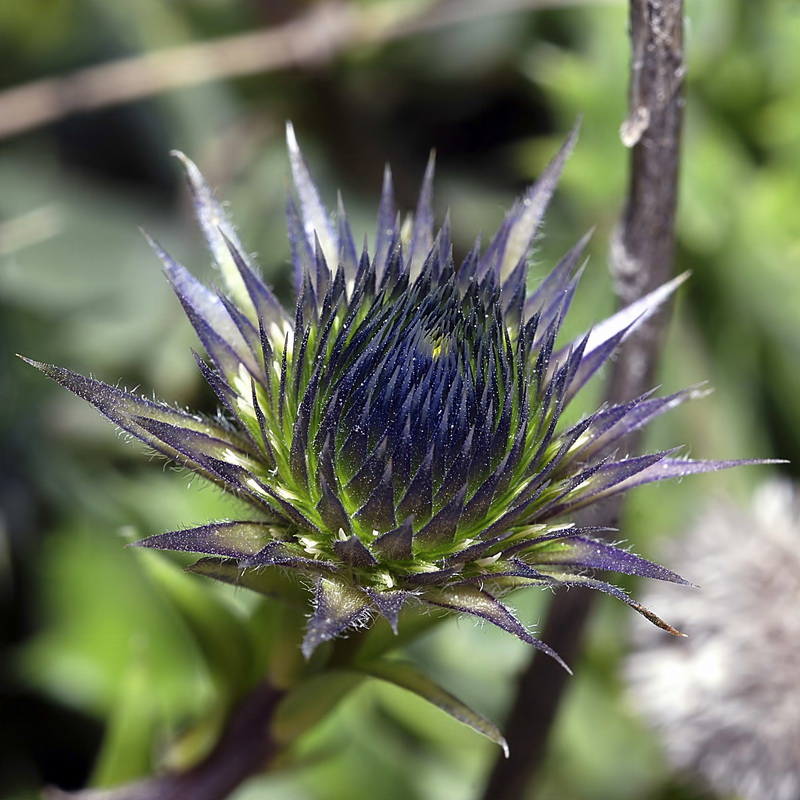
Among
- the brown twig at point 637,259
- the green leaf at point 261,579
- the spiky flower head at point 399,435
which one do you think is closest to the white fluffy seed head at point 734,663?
the brown twig at point 637,259

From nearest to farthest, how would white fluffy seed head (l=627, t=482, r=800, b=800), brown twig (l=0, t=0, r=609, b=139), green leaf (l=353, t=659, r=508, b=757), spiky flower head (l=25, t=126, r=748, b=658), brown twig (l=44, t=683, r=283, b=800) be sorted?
spiky flower head (l=25, t=126, r=748, b=658), green leaf (l=353, t=659, r=508, b=757), brown twig (l=44, t=683, r=283, b=800), white fluffy seed head (l=627, t=482, r=800, b=800), brown twig (l=0, t=0, r=609, b=139)

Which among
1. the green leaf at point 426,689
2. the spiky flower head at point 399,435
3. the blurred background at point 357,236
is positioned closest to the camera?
the spiky flower head at point 399,435

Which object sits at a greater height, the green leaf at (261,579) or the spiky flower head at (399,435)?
the spiky flower head at (399,435)

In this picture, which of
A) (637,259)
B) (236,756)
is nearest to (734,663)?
(637,259)

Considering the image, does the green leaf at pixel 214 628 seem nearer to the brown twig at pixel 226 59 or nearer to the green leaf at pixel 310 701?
the green leaf at pixel 310 701

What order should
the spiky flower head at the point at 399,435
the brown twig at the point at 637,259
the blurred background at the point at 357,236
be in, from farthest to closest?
the blurred background at the point at 357,236 < the brown twig at the point at 637,259 < the spiky flower head at the point at 399,435

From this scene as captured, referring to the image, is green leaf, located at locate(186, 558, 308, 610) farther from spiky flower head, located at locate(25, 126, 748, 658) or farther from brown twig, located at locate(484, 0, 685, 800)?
brown twig, located at locate(484, 0, 685, 800)

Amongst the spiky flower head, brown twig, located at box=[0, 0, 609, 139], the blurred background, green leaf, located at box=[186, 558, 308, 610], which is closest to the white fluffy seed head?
the blurred background
